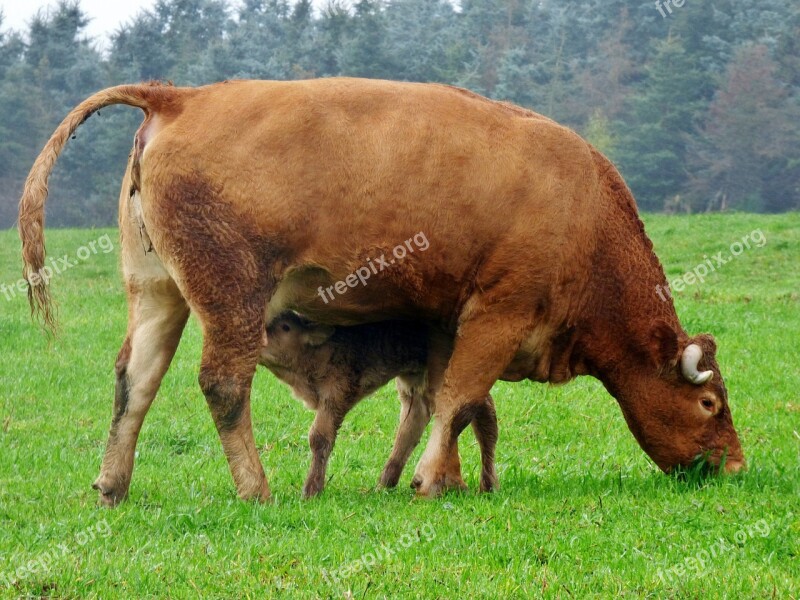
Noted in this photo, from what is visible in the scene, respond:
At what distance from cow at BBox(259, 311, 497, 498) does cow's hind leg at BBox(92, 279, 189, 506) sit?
0.86m

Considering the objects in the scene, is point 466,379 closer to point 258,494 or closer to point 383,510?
point 383,510

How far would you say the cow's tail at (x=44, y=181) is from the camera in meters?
6.79

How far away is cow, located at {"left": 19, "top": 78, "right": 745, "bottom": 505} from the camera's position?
265 inches

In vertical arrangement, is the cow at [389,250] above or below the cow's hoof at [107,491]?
above

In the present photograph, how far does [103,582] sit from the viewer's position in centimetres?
525

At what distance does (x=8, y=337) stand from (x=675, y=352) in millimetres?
10473

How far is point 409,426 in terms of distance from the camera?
8.34m

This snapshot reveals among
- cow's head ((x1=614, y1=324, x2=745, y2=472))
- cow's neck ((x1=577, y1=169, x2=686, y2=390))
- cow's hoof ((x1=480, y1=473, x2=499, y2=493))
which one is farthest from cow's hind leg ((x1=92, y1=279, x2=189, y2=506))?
cow's head ((x1=614, y1=324, x2=745, y2=472))

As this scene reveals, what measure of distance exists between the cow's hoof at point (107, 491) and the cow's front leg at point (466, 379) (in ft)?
6.42

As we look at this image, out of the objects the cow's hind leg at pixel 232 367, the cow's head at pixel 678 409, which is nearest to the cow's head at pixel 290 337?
the cow's hind leg at pixel 232 367

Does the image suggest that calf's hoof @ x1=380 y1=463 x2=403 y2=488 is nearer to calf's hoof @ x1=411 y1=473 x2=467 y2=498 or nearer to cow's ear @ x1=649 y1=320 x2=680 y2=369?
calf's hoof @ x1=411 y1=473 x2=467 y2=498

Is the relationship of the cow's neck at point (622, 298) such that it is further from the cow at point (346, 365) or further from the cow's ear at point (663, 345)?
the cow at point (346, 365)

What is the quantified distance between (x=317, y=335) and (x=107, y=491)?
1.83 meters

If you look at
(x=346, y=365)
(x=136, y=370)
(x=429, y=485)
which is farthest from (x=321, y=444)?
(x=136, y=370)
